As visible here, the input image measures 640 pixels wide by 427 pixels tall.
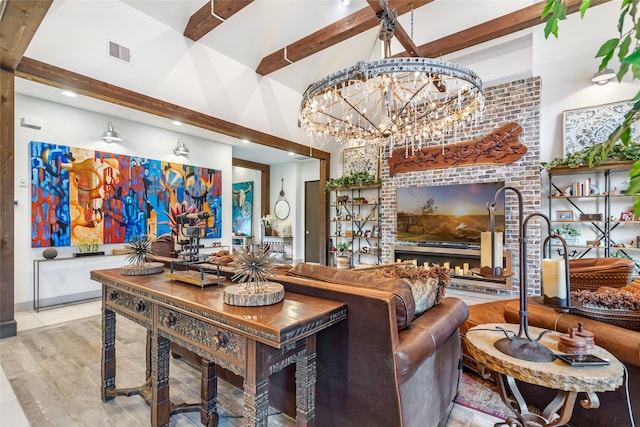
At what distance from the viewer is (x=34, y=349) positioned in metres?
3.02

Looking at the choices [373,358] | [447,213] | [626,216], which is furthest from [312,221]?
[373,358]

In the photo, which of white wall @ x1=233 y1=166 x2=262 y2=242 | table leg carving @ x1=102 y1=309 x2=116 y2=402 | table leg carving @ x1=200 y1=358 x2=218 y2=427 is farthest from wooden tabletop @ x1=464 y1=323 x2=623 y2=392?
white wall @ x1=233 y1=166 x2=262 y2=242

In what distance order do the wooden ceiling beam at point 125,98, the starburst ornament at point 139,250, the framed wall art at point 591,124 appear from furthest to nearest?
1. the framed wall art at point 591,124
2. the wooden ceiling beam at point 125,98
3. the starburst ornament at point 139,250

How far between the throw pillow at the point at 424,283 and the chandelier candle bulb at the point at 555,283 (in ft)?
1.94

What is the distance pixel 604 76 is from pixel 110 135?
7218 millimetres

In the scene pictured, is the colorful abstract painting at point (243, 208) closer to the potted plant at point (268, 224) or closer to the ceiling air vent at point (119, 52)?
the potted plant at point (268, 224)

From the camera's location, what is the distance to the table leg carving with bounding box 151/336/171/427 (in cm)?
179

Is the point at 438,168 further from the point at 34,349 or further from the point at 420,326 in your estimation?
the point at 34,349

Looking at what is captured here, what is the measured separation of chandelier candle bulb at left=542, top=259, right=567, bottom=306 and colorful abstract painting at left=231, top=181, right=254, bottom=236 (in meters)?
8.32

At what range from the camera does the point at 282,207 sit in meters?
8.96

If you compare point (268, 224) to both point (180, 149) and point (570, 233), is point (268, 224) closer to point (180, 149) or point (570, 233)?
point (180, 149)

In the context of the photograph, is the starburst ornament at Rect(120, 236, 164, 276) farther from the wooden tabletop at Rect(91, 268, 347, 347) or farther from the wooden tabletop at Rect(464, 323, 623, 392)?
the wooden tabletop at Rect(464, 323, 623, 392)

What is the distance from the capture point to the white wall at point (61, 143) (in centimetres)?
419

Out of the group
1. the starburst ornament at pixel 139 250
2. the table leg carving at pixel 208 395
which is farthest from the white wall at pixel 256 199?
the table leg carving at pixel 208 395
